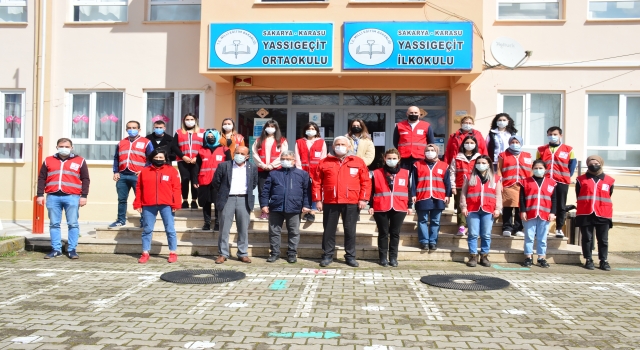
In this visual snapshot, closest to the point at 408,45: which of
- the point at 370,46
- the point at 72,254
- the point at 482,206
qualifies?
the point at 370,46

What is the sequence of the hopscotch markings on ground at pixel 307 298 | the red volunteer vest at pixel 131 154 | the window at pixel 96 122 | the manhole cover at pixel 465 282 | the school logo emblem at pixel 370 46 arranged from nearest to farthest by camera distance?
the hopscotch markings on ground at pixel 307 298
the manhole cover at pixel 465 282
the red volunteer vest at pixel 131 154
the school logo emblem at pixel 370 46
the window at pixel 96 122

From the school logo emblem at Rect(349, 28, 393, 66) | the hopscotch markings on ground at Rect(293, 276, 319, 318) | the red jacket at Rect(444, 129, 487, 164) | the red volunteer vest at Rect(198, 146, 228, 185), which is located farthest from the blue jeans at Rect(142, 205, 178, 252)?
the school logo emblem at Rect(349, 28, 393, 66)

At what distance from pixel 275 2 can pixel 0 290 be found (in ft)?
25.4

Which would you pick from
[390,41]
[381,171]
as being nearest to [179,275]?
[381,171]

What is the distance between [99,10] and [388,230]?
910 cm

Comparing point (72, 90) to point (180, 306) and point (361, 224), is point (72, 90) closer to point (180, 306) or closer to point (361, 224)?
point (361, 224)

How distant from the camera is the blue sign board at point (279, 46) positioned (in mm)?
11570

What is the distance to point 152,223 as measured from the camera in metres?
8.84

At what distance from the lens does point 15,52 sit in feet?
43.4

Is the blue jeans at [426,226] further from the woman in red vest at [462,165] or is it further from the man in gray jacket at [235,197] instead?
the man in gray jacket at [235,197]

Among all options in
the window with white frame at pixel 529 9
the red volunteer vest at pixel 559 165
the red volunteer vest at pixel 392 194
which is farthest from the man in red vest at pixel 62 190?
the window with white frame at pixel 529 9

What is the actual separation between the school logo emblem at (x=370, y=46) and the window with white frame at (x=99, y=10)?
5620 mm

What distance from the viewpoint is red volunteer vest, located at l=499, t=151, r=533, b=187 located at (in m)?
9.52

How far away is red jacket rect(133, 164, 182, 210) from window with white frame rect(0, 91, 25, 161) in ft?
20.4
